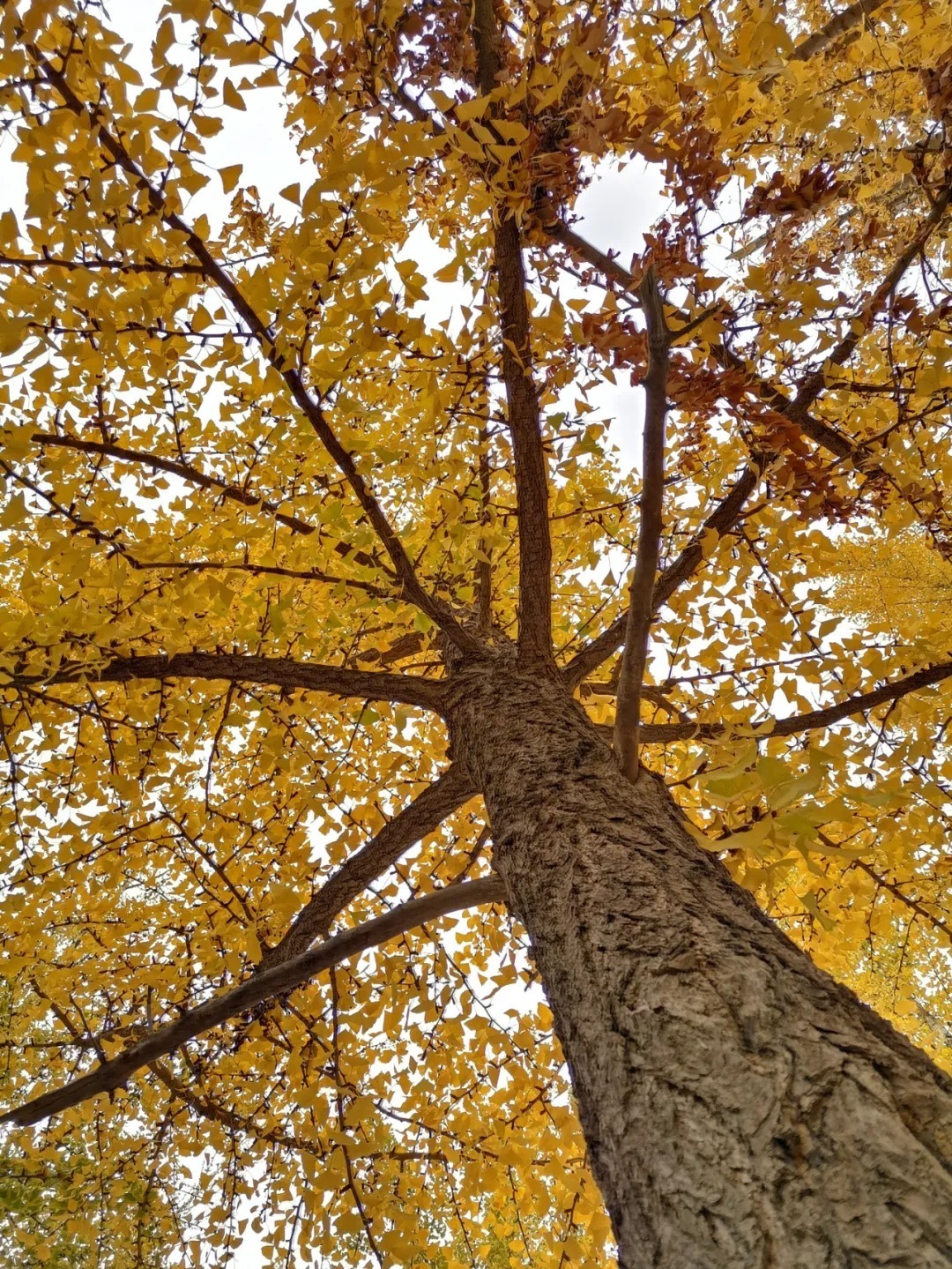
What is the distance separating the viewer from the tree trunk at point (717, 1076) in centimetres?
75

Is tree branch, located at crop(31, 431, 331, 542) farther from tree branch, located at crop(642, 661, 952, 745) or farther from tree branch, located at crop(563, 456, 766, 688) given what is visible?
tree branch, located at crop(642, 661, 952, 745)

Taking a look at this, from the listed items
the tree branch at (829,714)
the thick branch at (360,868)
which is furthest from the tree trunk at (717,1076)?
the thick branch at (360,868)

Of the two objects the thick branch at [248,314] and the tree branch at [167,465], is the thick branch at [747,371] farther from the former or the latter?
the tree branch at [167,465]

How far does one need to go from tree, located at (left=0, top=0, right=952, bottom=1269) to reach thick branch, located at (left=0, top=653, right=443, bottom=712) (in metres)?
0.02

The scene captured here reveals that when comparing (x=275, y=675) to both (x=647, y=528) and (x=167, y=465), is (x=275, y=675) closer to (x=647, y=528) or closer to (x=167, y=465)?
(x=167, y=465)

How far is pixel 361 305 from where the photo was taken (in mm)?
1663

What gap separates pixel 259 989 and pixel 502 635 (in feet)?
5.61

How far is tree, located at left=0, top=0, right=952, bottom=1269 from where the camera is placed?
3.51ft

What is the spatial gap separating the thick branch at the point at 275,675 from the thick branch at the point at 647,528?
2.96 feet

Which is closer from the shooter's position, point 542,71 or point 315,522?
point 542,71

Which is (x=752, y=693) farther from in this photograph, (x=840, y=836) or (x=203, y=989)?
(x=203, y=989)

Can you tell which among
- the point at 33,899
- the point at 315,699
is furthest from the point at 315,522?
the point at 33,899

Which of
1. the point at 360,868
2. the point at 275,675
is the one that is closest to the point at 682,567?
the point at 275,675

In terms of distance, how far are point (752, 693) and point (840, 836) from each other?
31.4 inches
